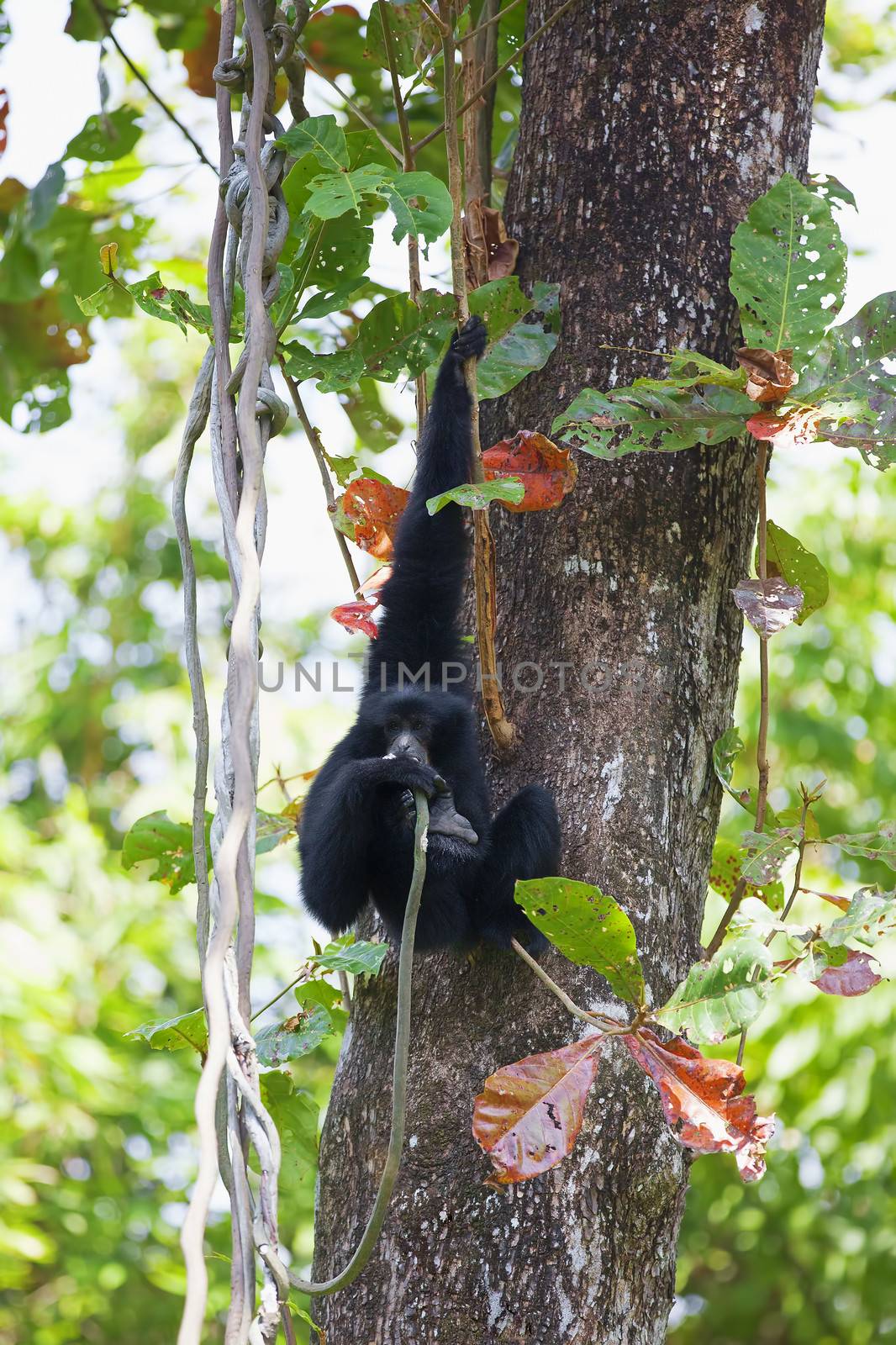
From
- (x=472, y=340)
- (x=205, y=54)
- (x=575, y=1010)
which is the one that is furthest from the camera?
(x=205, y=54)

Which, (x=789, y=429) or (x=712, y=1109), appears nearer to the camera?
(x=712, y=1109)

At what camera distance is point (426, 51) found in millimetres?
2777

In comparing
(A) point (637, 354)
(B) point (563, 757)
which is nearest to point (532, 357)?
(A) point (637, 354)

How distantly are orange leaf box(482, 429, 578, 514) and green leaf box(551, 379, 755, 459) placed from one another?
0.14 feet

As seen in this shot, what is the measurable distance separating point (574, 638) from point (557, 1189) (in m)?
0.93

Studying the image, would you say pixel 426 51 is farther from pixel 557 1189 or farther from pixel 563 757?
pixel 557 1189

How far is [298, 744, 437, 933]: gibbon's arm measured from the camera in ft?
8.52

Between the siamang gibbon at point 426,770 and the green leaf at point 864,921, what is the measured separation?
1.80ft

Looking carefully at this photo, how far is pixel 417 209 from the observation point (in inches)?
79.3

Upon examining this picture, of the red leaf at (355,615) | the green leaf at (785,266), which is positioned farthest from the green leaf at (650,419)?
the red leaf at (355,615)

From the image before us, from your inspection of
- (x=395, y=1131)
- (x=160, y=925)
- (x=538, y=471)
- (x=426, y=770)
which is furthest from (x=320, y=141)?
(x=160, y=925)

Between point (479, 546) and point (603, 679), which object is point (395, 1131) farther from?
point (479, 546)

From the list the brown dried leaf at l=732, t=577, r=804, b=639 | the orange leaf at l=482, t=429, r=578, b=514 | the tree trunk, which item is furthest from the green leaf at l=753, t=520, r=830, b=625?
the orange leaf at l=482, t=429, r=578, b=514

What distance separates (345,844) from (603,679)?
80 centimetres
